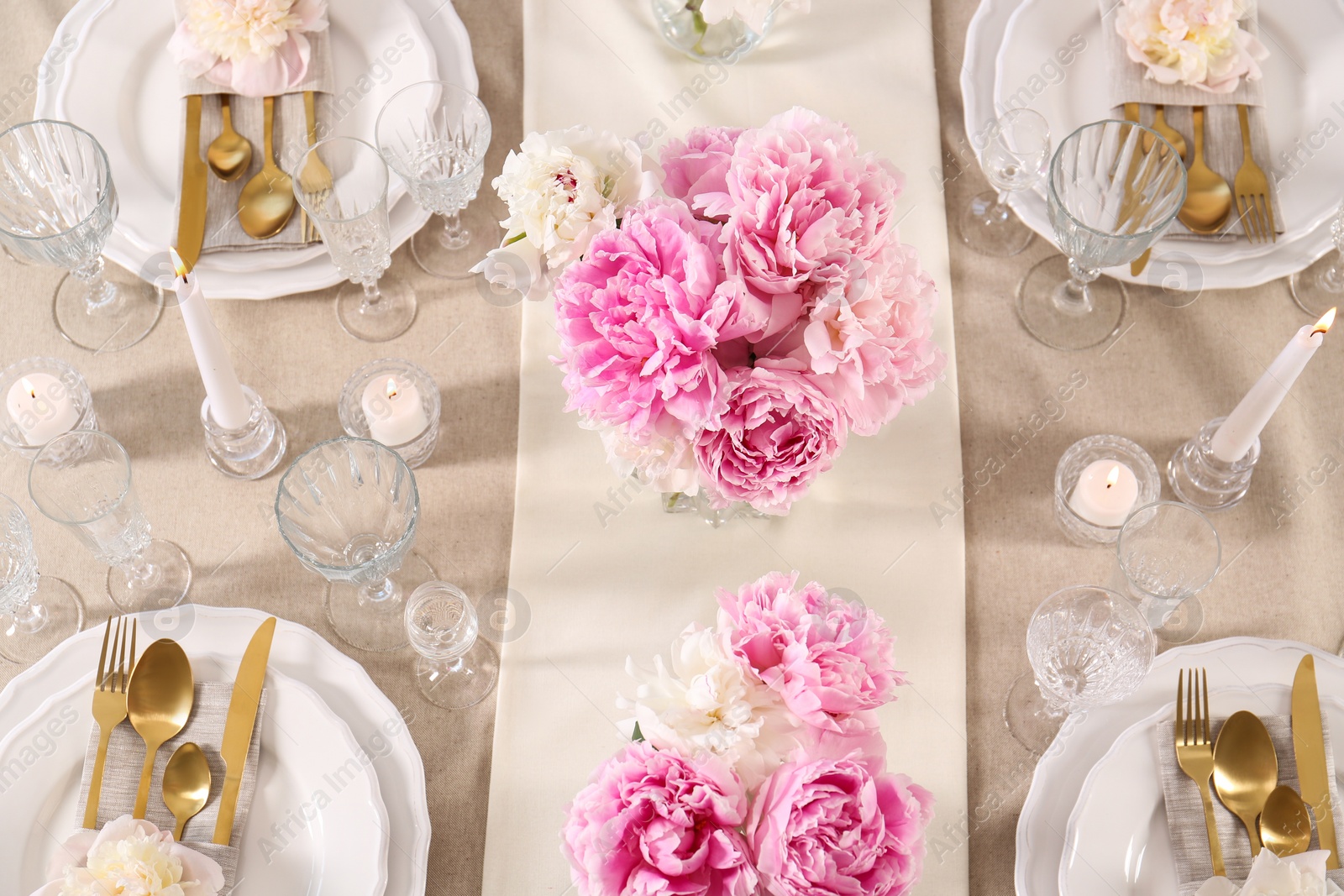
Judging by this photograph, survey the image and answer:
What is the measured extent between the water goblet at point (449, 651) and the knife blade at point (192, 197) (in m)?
0.45

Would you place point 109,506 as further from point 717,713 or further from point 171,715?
point 717,713

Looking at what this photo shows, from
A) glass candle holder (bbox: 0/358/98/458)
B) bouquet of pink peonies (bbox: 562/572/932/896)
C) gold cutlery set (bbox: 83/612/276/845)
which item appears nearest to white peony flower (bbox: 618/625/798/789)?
bouquet of pink peonies (bbox: 562/572/932/896)

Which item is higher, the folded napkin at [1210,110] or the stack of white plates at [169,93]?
the folded napkin at [1210,110]

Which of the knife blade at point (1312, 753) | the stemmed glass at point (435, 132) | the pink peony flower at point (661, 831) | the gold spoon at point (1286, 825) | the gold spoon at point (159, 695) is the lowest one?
the gold spoon at point (159, 695)

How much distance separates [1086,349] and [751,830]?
753 mm

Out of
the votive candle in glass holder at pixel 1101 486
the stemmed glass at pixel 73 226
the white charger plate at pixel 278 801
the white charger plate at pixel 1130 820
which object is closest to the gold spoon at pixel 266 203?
the stemmed glass at pixel 73 226

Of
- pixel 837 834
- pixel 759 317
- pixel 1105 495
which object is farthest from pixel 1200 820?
pixel 759 317

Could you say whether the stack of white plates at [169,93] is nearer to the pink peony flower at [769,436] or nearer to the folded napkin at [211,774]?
the folded napkin at [211,774]

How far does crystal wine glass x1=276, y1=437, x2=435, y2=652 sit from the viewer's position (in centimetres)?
95

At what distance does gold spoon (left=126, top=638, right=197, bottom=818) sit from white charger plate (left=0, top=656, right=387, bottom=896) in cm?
4

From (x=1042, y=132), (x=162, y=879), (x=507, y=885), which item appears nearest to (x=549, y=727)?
(x=507, y=885)

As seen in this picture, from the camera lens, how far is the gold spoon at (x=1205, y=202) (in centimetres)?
117

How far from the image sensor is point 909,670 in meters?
1.06

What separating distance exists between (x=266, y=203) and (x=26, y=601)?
475 mm
